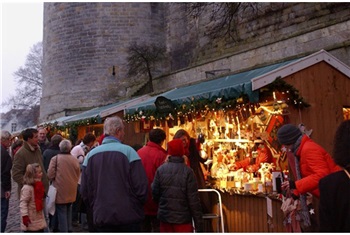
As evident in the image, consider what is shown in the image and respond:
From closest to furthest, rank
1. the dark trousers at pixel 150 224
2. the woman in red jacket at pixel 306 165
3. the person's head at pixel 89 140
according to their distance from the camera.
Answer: the woman in red jacket at pixel 306 165, the dark trousers at pixel 150 224, the person's head at pixel 89 140

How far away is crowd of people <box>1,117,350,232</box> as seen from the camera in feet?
7.69

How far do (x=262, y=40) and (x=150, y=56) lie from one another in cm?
740

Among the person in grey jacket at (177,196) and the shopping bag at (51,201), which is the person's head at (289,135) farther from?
the shopping bag at (51,201)

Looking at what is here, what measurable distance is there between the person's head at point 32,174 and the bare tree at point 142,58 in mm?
13449

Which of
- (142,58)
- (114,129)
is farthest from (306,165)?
(142,58)

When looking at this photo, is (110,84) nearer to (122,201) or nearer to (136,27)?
(136,27)

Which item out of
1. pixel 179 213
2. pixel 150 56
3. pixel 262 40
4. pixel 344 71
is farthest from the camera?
pixel 150 56

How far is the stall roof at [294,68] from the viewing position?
197 inches

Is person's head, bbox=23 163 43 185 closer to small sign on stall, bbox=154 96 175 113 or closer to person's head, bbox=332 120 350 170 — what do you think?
small sign on stall, bbox=154 96 175 113

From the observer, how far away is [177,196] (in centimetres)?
409

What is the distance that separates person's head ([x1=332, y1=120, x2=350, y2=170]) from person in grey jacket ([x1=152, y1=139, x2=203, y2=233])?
1949 millimetres

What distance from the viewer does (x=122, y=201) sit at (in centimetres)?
344

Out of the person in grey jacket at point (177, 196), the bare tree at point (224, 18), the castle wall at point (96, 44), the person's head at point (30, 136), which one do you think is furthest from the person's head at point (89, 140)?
the castle wall at point (96, 44)

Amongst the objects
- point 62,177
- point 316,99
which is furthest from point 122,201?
point 316,99
